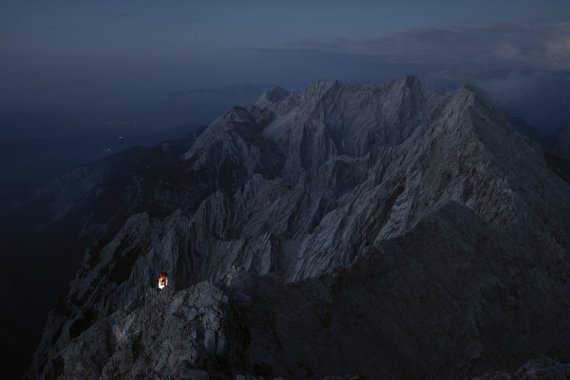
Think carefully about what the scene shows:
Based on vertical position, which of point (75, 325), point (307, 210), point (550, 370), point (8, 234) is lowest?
point (8, 234)

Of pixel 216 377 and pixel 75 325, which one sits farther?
pixel 75 325

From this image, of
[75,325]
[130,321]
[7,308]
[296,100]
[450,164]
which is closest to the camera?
[130,321]

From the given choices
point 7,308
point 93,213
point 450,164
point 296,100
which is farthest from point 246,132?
point 450,164

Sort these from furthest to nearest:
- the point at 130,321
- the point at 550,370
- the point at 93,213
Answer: the point at 93,213, the point at 130,321, the point at 550,370

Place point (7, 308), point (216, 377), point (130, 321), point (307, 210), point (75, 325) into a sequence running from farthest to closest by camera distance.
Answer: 1. point (7, 308)
2. point (307, 210)
3. point (75, 325)
4. point (130, 321)
5. point (216, 377)

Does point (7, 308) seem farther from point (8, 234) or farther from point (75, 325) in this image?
point (8, 234)

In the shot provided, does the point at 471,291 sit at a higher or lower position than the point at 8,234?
higher

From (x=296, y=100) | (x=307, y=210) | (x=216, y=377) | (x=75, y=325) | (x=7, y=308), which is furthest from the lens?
(x=296, y=100)

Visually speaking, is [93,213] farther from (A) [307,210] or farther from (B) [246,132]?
(A) [307,210]

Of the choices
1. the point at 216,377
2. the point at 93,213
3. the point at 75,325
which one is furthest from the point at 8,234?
the point at 216,377
